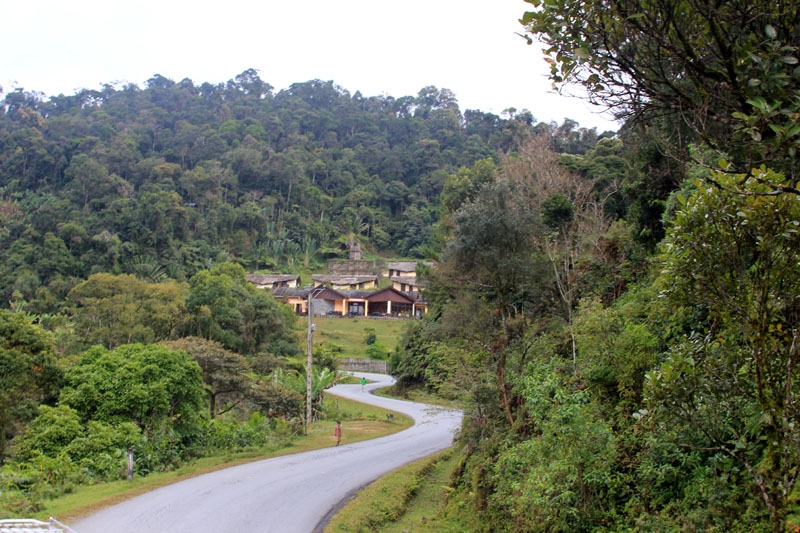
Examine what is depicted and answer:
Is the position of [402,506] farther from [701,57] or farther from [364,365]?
[364,365]

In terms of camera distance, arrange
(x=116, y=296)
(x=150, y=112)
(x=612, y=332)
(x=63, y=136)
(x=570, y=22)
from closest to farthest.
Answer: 1. (x=570, y=22)
2. (x=612, y=332)
3. (x=116, y=296)
4. (x=63, y=136)
5. (x=150, y=112)

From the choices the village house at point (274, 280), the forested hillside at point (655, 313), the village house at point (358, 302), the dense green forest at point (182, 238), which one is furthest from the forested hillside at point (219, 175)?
the forested hillside at point (655, 313)

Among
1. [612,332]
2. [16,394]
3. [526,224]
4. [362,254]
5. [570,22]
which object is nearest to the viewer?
[570,22]

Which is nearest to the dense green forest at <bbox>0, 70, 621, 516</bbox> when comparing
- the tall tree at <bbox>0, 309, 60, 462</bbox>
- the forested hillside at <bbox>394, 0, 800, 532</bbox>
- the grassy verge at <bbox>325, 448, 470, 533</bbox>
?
the tall tree at <bbox>0, 309, 60, 462</bbox>

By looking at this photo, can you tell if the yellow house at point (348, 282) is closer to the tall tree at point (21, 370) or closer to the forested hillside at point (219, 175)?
the forested hillside at point (219, 175)

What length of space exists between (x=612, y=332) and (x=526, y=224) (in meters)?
4.95

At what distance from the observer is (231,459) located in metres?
16.8

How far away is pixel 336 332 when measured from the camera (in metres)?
52.9

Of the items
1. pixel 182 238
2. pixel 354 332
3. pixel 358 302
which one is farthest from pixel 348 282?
pixel 182 238

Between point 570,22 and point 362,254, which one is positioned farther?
point 362,254

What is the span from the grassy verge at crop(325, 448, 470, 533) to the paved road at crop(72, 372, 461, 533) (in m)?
0.49

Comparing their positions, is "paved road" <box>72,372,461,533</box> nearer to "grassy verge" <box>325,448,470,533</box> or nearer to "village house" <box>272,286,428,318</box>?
"grassy verge" <box>325,448,470,533</box>

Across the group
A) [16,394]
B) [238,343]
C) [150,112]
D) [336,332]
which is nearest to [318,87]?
[150,112]

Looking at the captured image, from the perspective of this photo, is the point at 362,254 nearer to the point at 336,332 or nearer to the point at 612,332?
the point at 336,332
